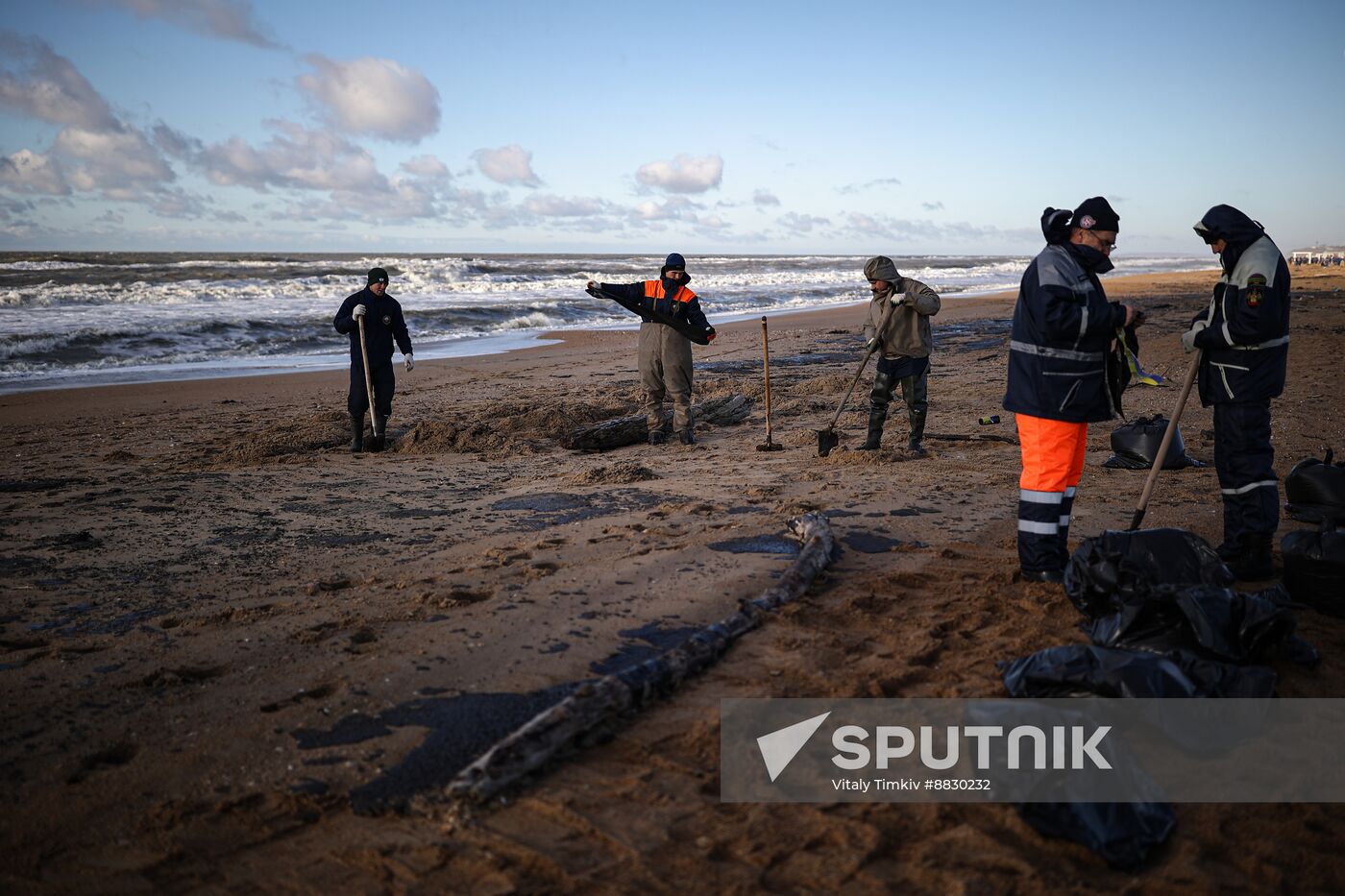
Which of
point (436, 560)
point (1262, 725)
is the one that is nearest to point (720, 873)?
point (1262, 725)

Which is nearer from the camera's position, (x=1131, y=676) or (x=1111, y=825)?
(x=1111, y=825)

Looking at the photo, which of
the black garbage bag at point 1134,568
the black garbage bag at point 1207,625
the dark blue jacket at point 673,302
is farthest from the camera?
the dark blue jacket at point 673,302

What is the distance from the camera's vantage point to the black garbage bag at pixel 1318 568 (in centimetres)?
399

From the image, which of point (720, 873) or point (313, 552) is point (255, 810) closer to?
point (720, 873)

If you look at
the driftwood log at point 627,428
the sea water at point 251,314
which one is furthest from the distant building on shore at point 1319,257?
the driftwood log at point 627,428

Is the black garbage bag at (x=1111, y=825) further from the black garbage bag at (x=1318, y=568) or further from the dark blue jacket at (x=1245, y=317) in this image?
the dark blue jacket at (x=1245, y=317)

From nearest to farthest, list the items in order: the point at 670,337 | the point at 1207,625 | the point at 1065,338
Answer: the point at 1207,625 → the point at 1065,338 → the point at 670,337

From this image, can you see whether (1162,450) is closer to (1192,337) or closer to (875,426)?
(1192,337)

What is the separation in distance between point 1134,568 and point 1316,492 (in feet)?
7.93

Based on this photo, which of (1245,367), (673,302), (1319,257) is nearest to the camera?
(1245,367)

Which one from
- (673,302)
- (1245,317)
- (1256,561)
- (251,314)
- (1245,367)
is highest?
(251,314)

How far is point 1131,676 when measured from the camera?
123 inches

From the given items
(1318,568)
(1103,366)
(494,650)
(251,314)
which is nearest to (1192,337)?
(1103,366)

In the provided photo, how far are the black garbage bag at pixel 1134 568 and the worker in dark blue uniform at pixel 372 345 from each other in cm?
702
